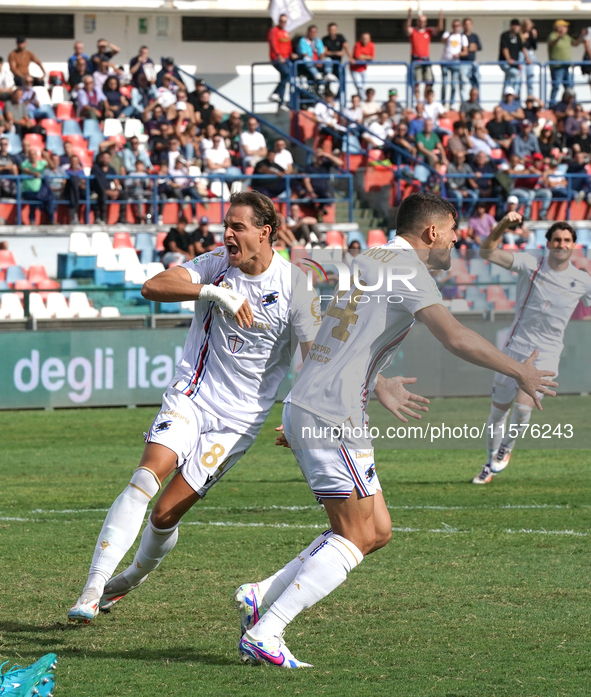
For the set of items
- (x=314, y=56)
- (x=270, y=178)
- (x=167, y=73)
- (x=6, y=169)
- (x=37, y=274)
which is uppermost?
(x=314, y=56)

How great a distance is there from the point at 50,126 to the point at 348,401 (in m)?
18.6

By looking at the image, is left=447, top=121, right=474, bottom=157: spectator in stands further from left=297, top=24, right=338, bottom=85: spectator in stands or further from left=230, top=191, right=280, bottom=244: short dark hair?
left=230, top=191, right=280, bottom=244: short dark hair

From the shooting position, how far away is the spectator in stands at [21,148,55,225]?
19.9m

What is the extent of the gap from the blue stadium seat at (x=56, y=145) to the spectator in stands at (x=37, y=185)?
4.35 ft

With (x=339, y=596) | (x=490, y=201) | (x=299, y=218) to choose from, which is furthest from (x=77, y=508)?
(x=490, y=201)

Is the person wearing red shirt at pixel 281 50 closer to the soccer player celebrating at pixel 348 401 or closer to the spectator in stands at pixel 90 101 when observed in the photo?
the spectator in stands at pixel 90 101

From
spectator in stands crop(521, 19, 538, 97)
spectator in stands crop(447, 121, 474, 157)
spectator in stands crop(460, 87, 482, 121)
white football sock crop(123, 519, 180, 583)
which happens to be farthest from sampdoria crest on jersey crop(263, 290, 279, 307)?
spectator in stands crop(521, 19, 538, 97)

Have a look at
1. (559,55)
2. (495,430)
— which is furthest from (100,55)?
(495,430)

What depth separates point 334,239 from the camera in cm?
2109

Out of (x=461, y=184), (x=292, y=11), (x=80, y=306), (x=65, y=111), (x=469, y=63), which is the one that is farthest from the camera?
(x=469, y=63)

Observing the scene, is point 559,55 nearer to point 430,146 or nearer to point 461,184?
point 430,146

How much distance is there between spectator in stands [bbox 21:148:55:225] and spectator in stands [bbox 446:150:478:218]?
324 inches

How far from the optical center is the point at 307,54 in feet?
81.4

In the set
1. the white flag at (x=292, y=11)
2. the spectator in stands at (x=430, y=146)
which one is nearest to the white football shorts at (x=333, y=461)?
the spectator in stands at (x=430, y=146)
